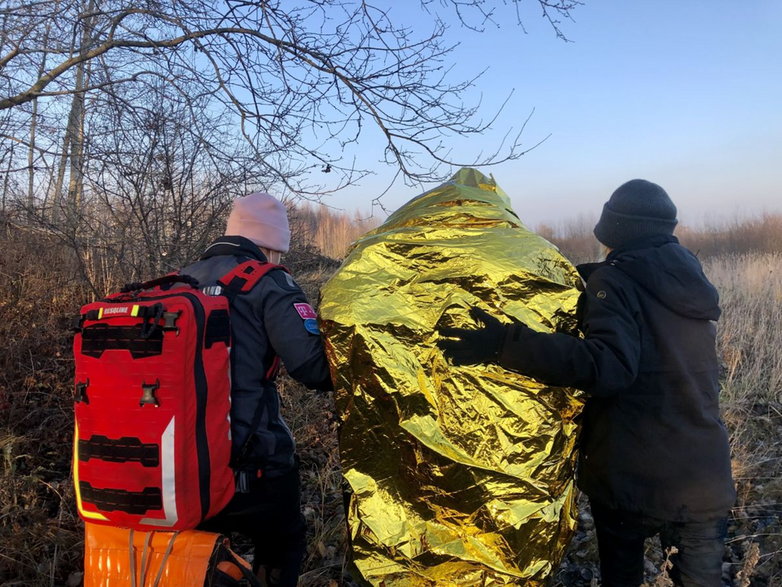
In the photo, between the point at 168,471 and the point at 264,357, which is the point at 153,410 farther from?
the point at 264,357

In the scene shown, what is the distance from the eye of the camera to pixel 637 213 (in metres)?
1.73

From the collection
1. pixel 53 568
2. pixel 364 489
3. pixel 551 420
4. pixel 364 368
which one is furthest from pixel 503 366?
pixel 53 568

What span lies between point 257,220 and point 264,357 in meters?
0.52

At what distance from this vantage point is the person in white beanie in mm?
1581

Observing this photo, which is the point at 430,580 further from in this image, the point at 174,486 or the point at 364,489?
the point at 174,486

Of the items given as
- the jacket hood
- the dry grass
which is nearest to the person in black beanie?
the jacket hood

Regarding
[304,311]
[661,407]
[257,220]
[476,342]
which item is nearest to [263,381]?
[304,311]

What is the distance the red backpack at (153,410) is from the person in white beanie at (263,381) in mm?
99

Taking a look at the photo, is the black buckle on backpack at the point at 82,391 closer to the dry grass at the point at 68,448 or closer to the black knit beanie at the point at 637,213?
the dry grass at the point at 68,448

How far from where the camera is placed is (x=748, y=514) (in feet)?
10.8

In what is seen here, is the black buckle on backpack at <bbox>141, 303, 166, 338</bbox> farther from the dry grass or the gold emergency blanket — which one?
the dry grass

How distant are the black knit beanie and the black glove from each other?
0.63 metres

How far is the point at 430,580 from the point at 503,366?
2.28 ft

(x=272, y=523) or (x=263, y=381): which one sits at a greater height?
(x=263, y=381)
